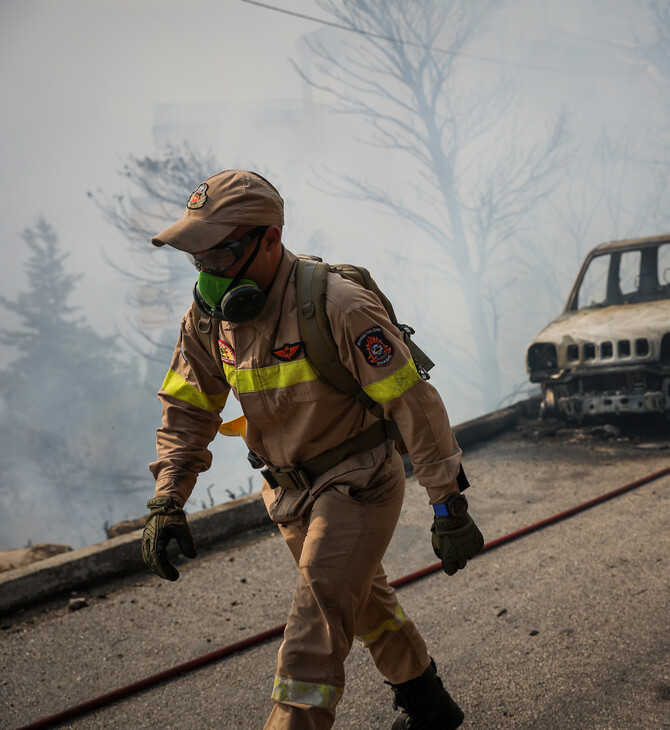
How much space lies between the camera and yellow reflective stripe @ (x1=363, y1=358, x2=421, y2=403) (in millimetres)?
2186

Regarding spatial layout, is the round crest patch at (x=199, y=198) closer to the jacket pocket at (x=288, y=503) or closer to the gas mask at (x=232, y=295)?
the gas mask at (x=232, y=295)

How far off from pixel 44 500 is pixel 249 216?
26395 mm

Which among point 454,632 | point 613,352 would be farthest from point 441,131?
point 454,632

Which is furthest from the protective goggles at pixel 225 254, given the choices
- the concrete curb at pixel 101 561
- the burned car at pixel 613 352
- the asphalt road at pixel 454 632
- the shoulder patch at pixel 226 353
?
the burned car at pixel 613 352

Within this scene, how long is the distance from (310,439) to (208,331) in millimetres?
482

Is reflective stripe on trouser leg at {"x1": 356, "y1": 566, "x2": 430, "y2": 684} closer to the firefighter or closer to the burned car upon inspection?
the firefighter

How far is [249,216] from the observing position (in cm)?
222

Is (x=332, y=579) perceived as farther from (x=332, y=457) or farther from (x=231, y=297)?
(x=231, y=297)

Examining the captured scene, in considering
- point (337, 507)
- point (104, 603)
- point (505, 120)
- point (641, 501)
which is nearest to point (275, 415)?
point (337, 507)

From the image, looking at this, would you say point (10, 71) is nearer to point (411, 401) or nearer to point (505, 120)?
point (505, 120)

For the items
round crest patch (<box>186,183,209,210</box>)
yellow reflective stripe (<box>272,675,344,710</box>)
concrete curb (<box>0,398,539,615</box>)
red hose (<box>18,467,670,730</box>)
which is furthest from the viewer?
concrete curb (<box>0,398,539,615</box>)

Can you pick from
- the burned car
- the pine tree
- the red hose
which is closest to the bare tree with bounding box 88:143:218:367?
the pine tree

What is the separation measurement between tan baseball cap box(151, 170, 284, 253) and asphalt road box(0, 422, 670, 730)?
1.82 metres

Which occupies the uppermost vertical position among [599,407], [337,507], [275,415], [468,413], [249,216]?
[249,216]
